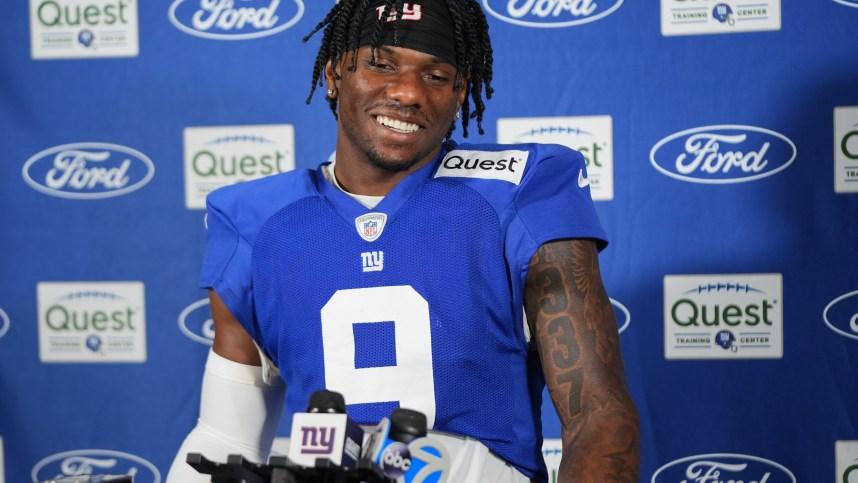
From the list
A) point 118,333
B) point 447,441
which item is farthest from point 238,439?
point 118,333

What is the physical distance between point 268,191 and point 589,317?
0.53 meters

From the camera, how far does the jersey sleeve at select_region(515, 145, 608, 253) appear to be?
1293mm

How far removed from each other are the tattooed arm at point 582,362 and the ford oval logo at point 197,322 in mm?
1098

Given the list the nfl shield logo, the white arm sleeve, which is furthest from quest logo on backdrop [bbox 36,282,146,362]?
the nfl shield logo

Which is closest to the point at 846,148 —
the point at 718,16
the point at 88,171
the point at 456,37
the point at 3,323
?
the point at 718,16

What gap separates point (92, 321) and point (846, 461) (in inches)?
66.3

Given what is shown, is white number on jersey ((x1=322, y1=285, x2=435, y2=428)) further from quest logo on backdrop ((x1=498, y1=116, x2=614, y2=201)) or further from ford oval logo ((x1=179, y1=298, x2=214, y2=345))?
ford oval logo ((x1=179, y1=298, x2=214, y2=345))

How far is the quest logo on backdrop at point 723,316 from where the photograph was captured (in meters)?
2.01

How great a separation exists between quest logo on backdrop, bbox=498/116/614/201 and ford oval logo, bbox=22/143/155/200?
882mm

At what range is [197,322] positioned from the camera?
7.28ft

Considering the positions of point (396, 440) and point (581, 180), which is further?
point (581, 180)

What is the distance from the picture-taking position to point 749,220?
2.01 metres

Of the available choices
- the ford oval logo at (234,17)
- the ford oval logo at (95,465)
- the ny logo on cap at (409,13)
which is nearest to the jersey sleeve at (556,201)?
the ny logo on cap at (409,13)

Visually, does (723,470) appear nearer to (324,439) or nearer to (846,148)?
(846,148)
